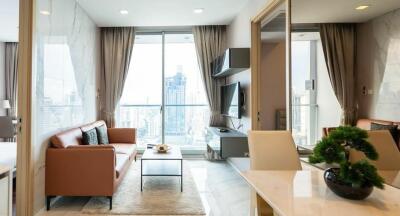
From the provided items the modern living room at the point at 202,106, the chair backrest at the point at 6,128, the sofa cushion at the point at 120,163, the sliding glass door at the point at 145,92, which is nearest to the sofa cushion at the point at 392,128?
the modern living room at the point at 202,106

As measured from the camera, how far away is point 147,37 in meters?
5.71

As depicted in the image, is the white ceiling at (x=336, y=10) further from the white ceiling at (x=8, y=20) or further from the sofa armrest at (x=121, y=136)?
the white ceiling at (x=8, y=20)

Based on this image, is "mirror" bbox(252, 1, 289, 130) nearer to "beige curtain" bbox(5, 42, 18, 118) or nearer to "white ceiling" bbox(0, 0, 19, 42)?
"white ceiling" bbox(0, 0, 19, 42)

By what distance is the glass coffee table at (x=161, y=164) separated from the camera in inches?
141

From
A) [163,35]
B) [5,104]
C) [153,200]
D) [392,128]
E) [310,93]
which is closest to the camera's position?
[392,128]

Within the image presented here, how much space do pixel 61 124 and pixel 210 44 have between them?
3.34 m

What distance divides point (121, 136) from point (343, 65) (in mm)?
4020

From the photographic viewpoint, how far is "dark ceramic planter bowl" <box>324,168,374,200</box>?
121 cm

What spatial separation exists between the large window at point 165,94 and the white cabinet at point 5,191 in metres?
3.94

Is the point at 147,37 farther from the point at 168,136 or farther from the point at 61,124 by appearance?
the point at 61,124

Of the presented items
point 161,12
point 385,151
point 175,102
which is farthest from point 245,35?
point 385,151

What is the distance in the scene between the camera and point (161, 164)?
4.22 metres

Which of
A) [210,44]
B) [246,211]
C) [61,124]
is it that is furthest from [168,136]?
[246,211]

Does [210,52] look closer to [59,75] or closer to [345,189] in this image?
[59,75]
